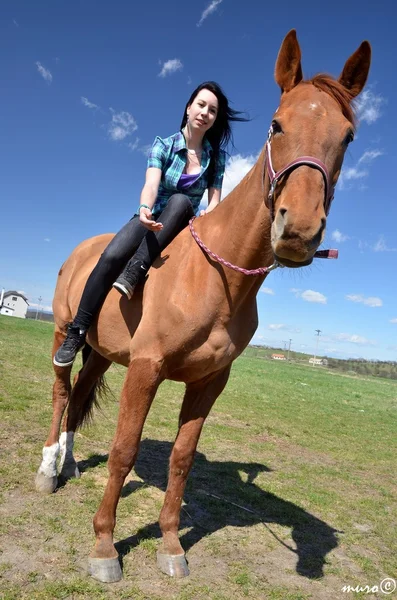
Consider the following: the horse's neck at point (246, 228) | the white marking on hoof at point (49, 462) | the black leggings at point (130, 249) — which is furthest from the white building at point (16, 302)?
the horse's neck at point (246, 228)

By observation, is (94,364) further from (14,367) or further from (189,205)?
(14,367)

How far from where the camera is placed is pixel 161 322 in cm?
312

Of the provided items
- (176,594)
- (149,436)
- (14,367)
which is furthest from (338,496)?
(14,367)

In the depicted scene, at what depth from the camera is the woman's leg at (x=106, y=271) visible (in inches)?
148

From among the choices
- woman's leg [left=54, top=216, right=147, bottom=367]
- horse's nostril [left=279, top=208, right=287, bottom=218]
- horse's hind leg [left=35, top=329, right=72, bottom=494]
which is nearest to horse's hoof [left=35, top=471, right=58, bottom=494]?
horse's hind leg [left=35, top=329, right=72, bottom=494]

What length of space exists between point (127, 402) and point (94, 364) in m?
2.19

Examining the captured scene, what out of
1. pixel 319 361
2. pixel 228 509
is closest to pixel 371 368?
pixel 319 361

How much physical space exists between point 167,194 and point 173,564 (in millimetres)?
3228

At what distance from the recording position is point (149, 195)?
11.7 feet

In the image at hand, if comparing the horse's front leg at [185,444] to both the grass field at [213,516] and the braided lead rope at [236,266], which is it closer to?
the grass field at [213,516]

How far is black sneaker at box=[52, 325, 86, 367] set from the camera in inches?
A: 161

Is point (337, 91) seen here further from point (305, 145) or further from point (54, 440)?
point (54, 440)

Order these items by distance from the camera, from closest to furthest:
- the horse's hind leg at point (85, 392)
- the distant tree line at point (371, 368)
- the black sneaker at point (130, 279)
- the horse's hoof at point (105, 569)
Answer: the horse's hoof at point (105, 569) → the black sneaker at point (130, 279) → the horse's hind leg at point (85, 392) → the distant tree line at point (371, 368)

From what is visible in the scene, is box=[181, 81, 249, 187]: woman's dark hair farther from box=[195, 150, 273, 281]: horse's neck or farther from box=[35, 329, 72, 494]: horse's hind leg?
box=[35, 329, 72, 494]: horse's hind leg
